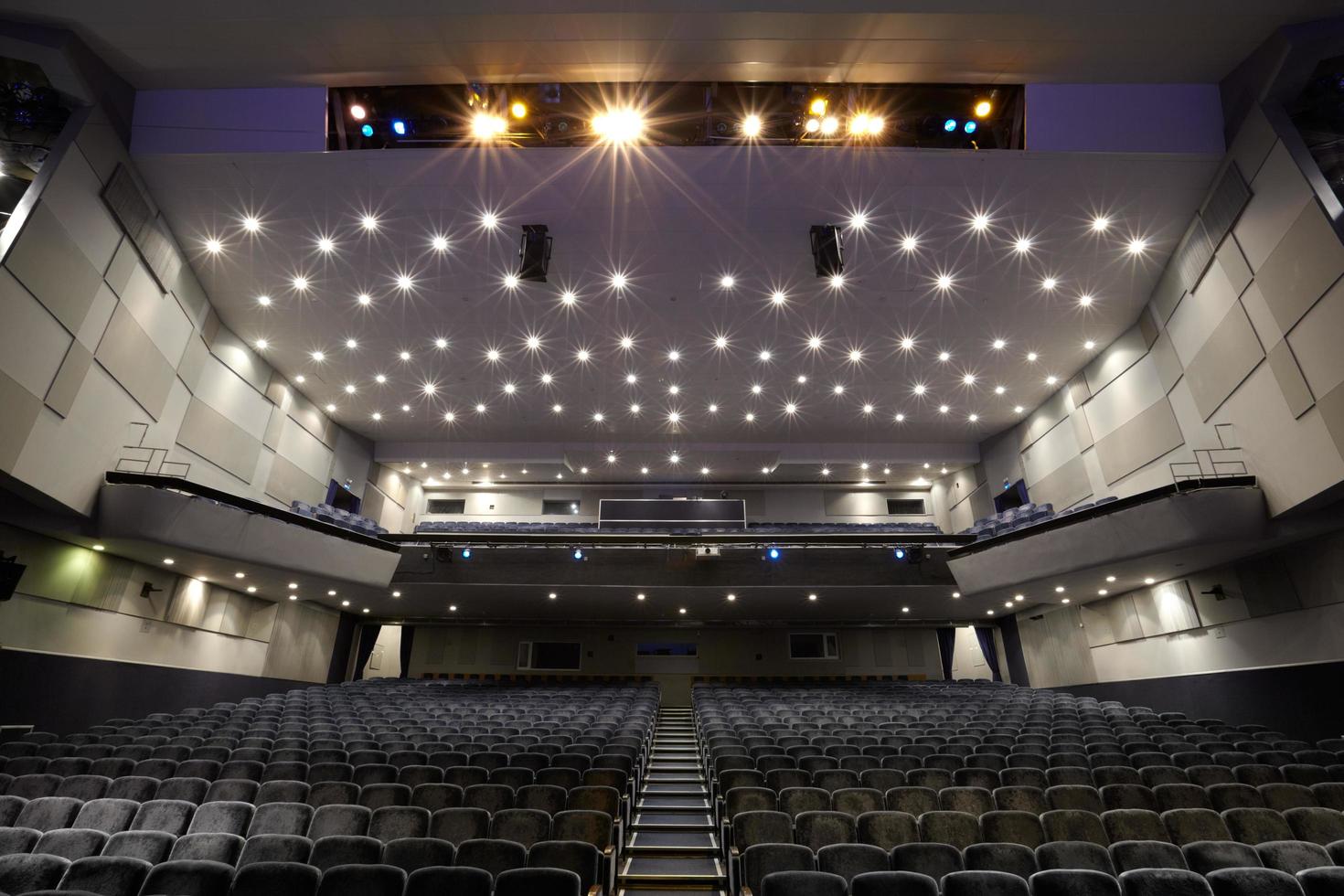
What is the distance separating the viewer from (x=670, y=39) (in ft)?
22.1

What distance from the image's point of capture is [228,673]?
36.2 feet

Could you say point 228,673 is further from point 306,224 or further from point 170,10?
point 170,10

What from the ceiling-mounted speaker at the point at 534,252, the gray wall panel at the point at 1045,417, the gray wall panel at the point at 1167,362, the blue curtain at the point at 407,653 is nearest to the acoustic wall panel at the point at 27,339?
the ceiling-mounted speaker at the point at 534,252

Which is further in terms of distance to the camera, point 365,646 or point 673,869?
point 365,646

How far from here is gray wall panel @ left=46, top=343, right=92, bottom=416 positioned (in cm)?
685

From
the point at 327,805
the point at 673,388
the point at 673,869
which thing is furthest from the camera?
the point at 673,388

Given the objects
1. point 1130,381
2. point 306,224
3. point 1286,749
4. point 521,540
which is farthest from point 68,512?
point 1130,381

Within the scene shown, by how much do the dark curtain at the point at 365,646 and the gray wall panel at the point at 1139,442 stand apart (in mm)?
16040

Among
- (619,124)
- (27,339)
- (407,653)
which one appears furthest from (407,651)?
(619,124)

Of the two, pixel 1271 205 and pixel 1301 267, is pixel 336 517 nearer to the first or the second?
pixel 1301 267

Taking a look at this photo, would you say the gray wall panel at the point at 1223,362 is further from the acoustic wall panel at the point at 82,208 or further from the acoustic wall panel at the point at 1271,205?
the acoustic wall panel at the point at 82,208

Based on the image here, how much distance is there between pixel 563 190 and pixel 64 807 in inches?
294

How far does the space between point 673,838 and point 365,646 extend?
43.5 feet

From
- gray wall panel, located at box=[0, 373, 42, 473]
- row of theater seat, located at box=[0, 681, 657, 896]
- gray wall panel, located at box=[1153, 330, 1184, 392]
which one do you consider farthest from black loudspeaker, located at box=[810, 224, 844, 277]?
gray wall panel, located at box=[0, 373, 42, 473]
